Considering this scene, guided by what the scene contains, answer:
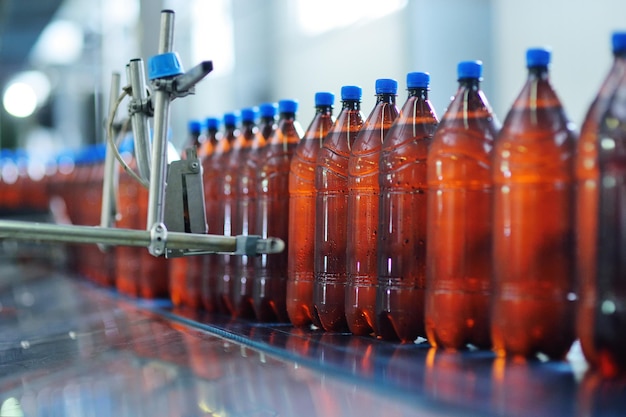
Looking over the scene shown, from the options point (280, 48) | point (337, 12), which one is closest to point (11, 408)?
point (337, 12)

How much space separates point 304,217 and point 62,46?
22.9 ft

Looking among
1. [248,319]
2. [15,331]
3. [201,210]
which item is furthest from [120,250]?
[201,210]

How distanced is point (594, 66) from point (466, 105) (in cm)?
230

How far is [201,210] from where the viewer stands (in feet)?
5.65

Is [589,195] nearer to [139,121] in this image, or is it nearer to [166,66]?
[166,66]

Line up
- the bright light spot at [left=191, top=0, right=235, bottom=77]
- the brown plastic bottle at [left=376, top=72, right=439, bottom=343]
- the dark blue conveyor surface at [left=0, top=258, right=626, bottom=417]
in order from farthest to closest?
the bright light spot at [left=191, top=0, right=235, bottom=77] < the brown plastic bottle at [left=376, top=72, right=439, bottom=343] < the dark blue conveyor surface at [left=0, top=258, right=626, bottom=417]

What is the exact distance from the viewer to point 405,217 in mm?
1479

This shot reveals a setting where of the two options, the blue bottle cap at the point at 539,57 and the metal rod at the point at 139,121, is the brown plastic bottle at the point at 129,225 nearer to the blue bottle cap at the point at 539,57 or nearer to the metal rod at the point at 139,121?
the metal rod at the point at 139,121

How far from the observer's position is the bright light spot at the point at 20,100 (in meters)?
7.66

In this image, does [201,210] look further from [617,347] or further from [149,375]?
[617,347]

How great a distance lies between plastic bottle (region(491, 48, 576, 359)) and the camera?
1.23 meters

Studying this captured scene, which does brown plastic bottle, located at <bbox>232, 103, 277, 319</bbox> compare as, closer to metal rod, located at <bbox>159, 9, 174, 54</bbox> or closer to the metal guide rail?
the metal guide rail

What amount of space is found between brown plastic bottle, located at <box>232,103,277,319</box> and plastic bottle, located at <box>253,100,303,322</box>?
4 centimetres

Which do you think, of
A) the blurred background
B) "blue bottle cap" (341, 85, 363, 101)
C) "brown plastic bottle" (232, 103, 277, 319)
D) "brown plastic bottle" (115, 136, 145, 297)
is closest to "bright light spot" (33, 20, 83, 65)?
the blurred background
